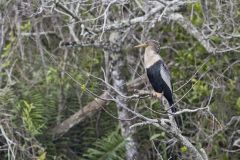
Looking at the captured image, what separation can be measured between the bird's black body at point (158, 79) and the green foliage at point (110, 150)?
49.3 inches

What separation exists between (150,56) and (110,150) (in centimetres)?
142

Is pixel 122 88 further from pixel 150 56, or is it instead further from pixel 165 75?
pixel 165 75

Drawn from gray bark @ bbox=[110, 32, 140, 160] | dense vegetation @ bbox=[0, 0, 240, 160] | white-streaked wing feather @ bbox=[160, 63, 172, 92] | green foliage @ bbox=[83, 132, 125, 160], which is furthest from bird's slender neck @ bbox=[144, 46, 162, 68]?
green foliage @ bbox=[83, 132, 125, 160]

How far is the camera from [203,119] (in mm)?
6633

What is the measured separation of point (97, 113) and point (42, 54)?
0.82m

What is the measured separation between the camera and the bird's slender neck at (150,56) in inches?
217

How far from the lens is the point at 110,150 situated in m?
6.66

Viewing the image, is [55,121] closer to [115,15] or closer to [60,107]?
[60,107]

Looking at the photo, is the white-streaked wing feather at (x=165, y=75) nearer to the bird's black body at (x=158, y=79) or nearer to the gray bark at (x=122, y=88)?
the bird's black body at (x=158, y=79)

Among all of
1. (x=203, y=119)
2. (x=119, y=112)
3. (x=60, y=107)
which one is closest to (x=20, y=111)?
(x=60, y=107)

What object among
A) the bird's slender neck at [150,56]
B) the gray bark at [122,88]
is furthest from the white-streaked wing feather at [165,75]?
the gray bark at [122,88]

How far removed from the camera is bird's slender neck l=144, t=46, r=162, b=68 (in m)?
5.52

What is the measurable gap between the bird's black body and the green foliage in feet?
4.11

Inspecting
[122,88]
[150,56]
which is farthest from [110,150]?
[150,56]
